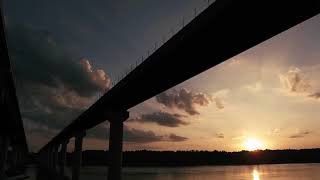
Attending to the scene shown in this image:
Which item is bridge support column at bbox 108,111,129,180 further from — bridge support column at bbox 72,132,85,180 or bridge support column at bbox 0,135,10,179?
bridge support column at bbox 72,132,85,180

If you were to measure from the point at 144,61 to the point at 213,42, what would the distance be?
995cm

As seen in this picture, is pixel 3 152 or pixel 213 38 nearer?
pixel 213 38

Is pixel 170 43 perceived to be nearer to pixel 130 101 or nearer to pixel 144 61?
pixel 144 61

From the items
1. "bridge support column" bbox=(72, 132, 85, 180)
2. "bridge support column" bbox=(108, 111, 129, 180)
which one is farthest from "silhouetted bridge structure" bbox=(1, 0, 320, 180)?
"bridge support column" bbox=(72, 132, 85, 180)

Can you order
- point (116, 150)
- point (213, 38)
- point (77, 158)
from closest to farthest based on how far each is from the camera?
point (213, 38) < point (116, 150) < point (77, 158)

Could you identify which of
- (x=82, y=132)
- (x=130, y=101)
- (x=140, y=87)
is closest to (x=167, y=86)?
(x=140, y=87)

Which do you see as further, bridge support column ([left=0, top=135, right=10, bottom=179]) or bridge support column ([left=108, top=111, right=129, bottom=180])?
bridge support column ([left=0, top=135, right=10, bottom=179])

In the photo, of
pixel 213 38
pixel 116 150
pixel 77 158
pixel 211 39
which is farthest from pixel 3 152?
pixel 213 38

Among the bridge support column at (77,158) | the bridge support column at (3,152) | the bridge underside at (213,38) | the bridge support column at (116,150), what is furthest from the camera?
the bridge support column at (77,158)

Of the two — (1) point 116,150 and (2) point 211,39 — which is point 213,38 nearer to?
(2) point 211,39

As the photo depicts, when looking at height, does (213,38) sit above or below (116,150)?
above

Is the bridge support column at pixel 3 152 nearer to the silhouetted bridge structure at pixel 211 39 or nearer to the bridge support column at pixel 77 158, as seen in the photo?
the bridge support column at pixel 77 158

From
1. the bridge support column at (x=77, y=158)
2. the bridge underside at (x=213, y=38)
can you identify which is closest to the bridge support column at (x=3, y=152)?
the bridge support column at (x=77, y=158)

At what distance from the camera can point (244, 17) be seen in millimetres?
19391
